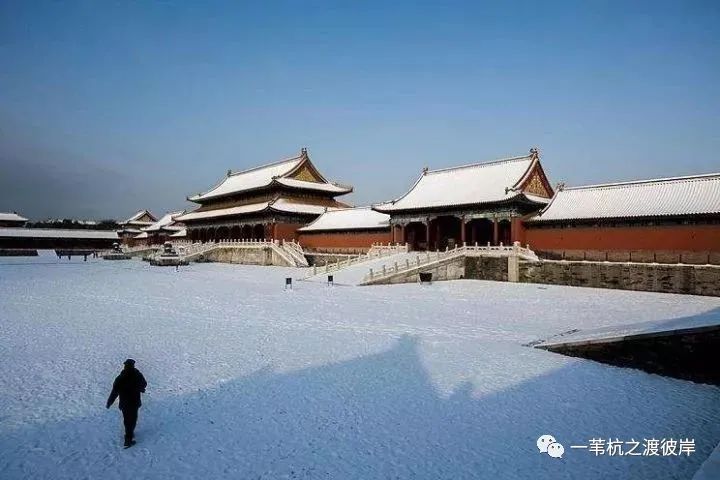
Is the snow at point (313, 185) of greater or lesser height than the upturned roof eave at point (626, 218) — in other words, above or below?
above

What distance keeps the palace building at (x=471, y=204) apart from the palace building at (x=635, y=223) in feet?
6.82

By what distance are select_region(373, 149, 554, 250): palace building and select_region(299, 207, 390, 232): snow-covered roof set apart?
242 centimetres

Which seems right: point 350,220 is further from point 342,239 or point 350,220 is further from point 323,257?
point 323,257

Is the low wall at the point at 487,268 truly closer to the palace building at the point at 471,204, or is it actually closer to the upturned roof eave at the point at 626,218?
the palace building at the point at 471,204

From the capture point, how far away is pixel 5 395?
852 cm

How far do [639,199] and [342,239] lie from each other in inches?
999

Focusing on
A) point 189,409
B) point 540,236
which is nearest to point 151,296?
point 189,409

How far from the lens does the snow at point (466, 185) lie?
3372 cm

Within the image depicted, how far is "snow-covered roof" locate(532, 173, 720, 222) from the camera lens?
80.8ft

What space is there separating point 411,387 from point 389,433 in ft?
7.17

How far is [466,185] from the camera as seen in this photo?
122 ft

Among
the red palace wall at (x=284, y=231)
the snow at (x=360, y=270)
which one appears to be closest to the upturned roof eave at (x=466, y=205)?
the snow at (x=360, y=270)

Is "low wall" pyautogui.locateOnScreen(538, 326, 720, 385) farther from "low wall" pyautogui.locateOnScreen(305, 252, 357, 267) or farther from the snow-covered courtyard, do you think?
"low wall" pyautogui.locateOnScreen(305, 252, 357, 267)

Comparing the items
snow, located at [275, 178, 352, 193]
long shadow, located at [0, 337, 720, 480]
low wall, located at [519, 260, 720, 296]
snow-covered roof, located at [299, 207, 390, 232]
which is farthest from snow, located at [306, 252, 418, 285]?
snow, located at [275, 178, 352, 193]
